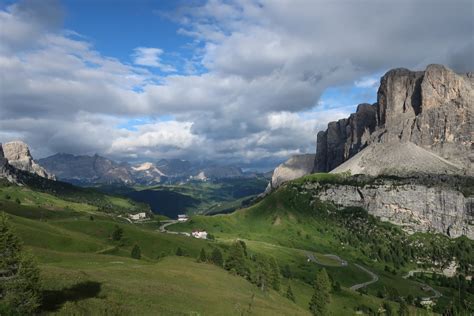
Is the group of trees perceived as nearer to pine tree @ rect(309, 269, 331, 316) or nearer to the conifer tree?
the conifer tree

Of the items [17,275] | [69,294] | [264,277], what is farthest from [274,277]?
[17,275]

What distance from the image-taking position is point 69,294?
4700 cm

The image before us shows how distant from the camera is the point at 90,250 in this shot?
13300cm

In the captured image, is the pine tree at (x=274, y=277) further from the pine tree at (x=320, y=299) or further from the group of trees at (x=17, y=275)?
the group of trees at (x=17, y=275)

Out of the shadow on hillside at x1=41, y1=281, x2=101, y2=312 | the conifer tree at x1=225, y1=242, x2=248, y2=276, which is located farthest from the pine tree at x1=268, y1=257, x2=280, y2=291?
the shadow on hillside at x1=41, y1=281, x2=101, y2=312

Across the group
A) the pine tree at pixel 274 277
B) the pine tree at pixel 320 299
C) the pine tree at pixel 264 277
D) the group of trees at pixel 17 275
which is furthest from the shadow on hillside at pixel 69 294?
the pine tree at pixel 320 299

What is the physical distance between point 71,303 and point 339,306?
125m

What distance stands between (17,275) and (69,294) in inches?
509

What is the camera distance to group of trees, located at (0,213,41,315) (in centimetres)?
3425

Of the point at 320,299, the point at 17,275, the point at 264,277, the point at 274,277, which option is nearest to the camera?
the point at 17,275

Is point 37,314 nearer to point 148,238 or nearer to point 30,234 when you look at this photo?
point 30,234

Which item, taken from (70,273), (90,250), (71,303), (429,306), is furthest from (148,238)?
(429,306)

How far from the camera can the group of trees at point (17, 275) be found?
34250 mm

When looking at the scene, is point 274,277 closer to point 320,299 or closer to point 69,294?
point 320,299
